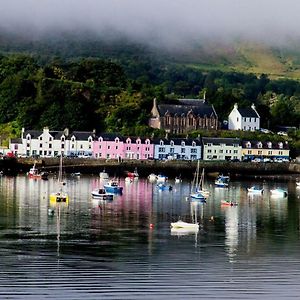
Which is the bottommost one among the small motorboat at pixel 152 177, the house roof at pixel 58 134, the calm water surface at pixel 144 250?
the calm water surface at pixel 144 250

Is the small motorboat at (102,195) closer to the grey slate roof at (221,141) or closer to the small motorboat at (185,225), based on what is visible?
the small motorboat at (185,225)

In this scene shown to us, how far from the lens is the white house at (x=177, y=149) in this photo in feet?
275

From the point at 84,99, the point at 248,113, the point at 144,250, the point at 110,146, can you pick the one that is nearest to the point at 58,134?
the point at 110,146

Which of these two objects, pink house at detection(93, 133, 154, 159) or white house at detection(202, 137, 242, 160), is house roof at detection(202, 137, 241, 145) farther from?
pink house at detection(93, 133, 154, 159)

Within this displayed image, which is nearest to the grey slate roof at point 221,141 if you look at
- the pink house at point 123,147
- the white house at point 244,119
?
the pink house at point 123,147

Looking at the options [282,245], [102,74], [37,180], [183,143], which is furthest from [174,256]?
[102,74]

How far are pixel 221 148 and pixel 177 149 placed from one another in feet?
13.3

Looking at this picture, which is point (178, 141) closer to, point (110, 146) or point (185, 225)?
point (110, 146)

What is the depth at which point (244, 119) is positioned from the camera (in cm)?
9394

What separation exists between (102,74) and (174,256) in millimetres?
76029

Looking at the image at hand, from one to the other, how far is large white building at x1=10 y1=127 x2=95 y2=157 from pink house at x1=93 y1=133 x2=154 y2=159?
82 cm

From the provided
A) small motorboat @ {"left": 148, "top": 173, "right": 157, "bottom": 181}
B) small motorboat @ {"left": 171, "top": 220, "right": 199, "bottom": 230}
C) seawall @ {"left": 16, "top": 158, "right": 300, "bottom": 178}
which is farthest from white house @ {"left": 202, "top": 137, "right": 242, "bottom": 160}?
small motorboat @ {"left": 171, "top": 220, "right": 199, "bottom": 230}

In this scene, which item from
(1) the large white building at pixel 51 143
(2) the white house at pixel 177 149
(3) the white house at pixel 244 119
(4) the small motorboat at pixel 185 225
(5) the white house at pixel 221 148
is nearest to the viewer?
(4) the small motorboat at pixel 185 225

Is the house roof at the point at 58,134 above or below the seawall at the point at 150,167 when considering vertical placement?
above
